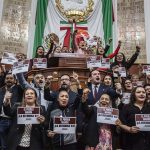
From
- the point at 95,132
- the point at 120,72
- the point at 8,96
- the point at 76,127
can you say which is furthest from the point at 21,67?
the point at 120,72

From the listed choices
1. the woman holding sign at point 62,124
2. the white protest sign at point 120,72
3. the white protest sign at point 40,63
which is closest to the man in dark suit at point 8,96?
the woman holding sign at point 62,124

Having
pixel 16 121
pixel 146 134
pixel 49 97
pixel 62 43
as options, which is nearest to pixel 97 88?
pixel 49 97

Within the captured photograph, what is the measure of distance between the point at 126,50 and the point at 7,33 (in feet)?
12.6

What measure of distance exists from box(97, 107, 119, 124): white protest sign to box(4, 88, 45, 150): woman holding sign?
627 mm

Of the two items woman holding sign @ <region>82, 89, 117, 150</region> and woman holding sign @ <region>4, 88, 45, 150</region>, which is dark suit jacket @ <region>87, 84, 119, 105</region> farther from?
woman holding sign @ <region>4, 88, 45, 150</region>

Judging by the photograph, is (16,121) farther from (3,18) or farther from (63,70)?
(3,18)

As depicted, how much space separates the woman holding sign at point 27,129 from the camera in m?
3.26

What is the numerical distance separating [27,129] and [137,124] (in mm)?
1170

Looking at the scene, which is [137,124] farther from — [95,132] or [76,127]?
[76,127]

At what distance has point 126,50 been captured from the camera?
10.3m

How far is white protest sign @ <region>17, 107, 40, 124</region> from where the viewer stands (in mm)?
3320

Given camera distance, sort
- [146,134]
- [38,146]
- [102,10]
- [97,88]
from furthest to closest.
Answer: [102,10] → [97,88] → [146,134] → [38,146]

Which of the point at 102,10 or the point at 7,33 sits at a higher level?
the point at 102,10

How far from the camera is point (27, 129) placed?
3.35 m
